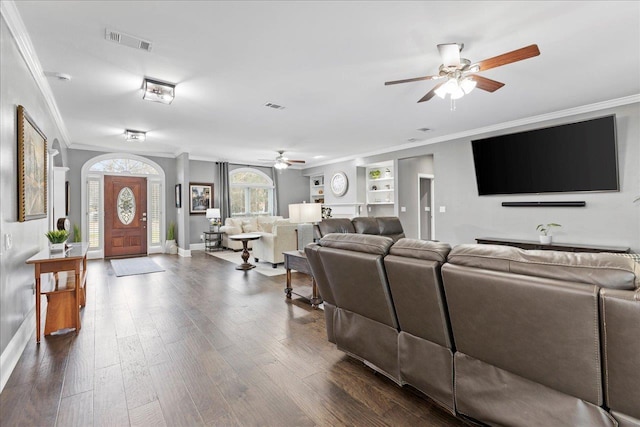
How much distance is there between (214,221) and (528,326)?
839 centimetres

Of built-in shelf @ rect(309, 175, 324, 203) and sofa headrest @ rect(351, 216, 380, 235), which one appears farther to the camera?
built-in shelf @ rect(309, 175, 324, 203)

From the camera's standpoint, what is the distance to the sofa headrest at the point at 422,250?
1681mm

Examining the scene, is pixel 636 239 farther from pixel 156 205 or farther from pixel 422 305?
pixel 156 205

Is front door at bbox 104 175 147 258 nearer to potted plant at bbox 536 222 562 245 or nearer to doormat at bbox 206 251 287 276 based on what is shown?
doormat at bbox 206 251 287 276

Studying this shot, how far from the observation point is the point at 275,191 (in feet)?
33.7

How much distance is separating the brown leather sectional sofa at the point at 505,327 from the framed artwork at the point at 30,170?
277 cm

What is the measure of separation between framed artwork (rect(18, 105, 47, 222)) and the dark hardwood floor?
1207 mm

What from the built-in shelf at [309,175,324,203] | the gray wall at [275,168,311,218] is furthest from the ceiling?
the built-in shelf at [309,175,324,203]

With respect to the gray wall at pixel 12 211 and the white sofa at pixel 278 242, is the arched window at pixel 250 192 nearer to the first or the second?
the white sofa at pixel 278 242

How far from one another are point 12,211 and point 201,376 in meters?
2.01

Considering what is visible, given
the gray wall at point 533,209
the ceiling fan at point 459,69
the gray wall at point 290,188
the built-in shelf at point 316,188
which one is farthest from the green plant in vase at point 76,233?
the ceiling fan at point 459,69

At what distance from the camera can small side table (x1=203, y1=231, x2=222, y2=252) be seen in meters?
8.72

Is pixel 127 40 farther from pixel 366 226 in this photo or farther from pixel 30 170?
pixel 366 226

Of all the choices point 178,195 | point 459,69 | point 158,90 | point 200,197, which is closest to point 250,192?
point 200,197
